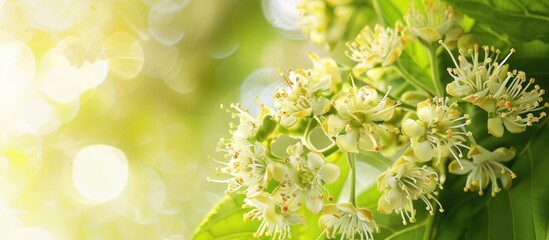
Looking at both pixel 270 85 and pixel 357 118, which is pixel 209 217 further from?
pixel 270 85

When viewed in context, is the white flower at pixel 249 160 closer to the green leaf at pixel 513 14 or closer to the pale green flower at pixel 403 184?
the pale green flower at pixel 403 184

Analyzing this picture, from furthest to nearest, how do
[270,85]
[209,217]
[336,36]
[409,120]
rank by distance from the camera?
[270,85] → [336,36] → [209,217] → [409,120]

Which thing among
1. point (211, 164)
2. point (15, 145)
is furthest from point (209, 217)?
point (15, 145)

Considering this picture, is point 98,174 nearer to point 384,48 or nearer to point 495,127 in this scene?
point 384,48

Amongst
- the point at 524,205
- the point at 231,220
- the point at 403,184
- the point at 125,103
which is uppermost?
the point at 125,103

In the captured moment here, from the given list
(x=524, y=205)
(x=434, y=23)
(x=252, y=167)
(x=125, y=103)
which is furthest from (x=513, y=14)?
(x=125, y=103)

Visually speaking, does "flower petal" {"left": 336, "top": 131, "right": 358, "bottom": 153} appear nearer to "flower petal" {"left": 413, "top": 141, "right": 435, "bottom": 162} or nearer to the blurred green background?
"flower petal" {"left": 413, "top": 141, "right": 435, "bottom": 162}

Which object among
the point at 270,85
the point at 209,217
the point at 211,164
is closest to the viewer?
the point at 209,217
